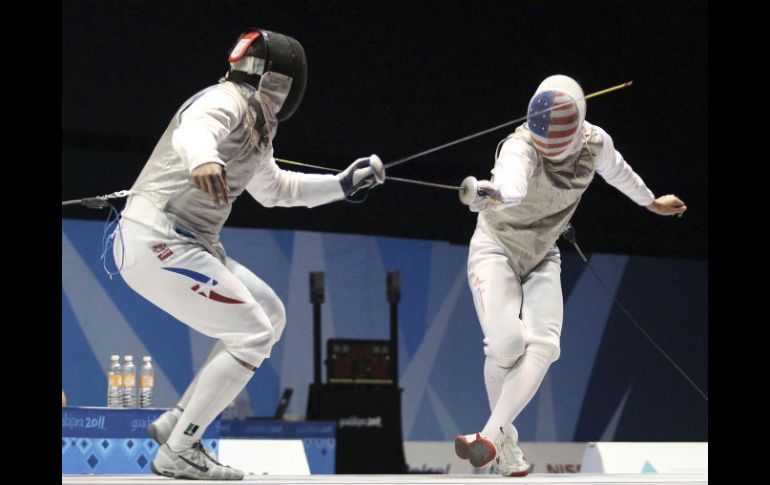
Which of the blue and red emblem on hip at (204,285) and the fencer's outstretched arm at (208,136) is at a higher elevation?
the fencer's outstretched arm at (208,136)

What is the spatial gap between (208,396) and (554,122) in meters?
1.34

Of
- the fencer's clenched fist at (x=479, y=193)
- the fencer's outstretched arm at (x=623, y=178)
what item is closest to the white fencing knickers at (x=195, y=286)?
the fencer's clenched fist at (x=479, y=193)

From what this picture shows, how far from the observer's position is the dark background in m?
5.41

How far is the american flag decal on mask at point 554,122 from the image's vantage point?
9.90 feet

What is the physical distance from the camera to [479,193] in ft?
8.98

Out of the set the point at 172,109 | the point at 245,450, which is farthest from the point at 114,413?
the point at 172,109

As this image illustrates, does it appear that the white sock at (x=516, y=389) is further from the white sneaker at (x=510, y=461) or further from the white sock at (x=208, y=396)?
the white sock at (x=208, y=396)

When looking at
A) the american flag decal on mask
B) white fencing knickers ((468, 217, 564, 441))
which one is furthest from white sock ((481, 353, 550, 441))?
the american flag decal on mask

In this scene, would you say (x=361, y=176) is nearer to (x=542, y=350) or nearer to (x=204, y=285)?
(x=204, y=285)

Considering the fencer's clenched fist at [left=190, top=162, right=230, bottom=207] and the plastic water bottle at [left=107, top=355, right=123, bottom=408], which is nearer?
the fencer's clenched fist at [left=190, top=162, right=230, bottom=207]

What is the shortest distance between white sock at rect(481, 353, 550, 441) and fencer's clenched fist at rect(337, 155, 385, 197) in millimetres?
707

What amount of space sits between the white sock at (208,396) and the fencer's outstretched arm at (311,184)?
1.88ft

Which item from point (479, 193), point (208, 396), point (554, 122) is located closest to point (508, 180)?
point (479, 193)

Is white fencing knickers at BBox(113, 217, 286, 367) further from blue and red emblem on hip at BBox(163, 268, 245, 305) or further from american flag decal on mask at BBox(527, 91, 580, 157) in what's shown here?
american flag decal on mask at BBox(527, 91, 580, 157)
